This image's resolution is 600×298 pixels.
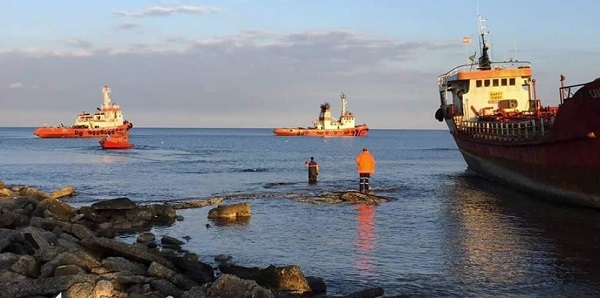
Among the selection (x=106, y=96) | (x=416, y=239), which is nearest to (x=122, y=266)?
(x=416, y=239)

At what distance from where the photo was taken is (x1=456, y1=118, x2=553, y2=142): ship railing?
2259cm

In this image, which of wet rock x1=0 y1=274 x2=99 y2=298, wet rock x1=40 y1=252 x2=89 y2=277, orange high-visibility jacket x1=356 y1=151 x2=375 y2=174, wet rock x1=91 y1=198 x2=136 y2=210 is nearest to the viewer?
wet rock x1=0 y1=274 x2=99 y2=298

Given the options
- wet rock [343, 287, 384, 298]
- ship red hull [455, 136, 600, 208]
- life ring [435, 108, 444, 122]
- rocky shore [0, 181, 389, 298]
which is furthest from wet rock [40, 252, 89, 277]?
life ring [435, 108, 444, 122]

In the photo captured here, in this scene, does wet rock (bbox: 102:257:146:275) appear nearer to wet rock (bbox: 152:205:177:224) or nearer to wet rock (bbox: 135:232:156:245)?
wet rock (bbox: 135:232:156:245)

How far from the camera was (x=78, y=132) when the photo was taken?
11100 centimetres

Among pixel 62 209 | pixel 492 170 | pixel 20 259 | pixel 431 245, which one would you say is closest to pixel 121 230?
pixel 62 209

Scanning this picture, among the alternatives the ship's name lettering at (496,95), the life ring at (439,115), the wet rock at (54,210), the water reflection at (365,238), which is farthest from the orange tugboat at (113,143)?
the wet rock at (54,210)

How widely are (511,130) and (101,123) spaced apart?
89092mm

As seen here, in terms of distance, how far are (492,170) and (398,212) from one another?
38.1 ft

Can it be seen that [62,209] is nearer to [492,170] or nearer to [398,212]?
[398,212]

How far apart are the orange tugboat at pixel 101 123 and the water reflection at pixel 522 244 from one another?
82.9 meters

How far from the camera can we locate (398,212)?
69.2 ft

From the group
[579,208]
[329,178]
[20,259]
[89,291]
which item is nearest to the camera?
[89,291]

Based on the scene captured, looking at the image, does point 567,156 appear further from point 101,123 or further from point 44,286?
point 101,123
